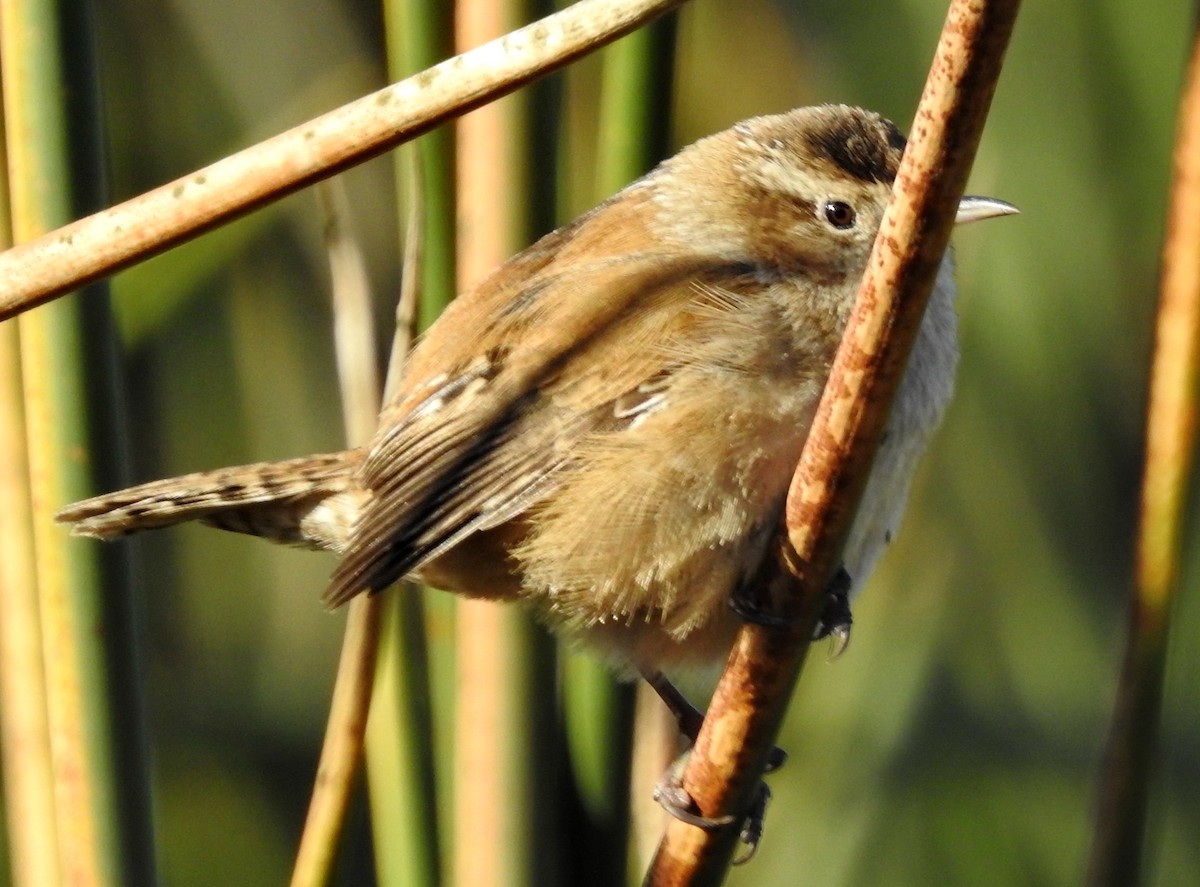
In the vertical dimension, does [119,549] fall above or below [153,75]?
below

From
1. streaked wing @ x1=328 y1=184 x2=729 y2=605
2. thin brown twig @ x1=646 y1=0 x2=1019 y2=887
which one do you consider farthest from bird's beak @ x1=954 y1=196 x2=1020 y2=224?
→ thin brown twig @ x1=646 y1=0 x2=1019 y2=887

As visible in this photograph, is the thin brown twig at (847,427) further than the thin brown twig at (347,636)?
No

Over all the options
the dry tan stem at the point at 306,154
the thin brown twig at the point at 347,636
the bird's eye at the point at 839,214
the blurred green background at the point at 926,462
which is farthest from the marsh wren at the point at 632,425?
the dry tan stem at the point at 306,154

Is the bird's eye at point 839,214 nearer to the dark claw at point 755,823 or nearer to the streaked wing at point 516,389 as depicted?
the streaked wing at point 516,389

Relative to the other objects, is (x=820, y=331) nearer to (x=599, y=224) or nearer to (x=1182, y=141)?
(x=599, y=224)

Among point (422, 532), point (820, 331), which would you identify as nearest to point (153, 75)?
point (422, 532)

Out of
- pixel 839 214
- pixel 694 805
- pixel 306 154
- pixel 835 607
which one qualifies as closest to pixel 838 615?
pixel 835 607
